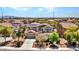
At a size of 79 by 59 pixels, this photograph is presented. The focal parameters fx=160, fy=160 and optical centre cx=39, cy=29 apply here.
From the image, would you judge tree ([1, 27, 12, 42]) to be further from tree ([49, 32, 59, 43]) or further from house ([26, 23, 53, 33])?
tree ([49, 32, 59, 43])

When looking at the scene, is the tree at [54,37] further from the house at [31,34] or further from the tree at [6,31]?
the tree at [6,31]

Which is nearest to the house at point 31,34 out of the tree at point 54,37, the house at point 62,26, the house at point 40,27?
the house at point 40,27

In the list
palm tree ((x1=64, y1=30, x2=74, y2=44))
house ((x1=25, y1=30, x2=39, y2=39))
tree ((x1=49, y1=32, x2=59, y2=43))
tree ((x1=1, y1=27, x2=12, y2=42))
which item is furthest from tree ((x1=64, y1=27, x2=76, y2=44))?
tree ((x1=1, y1=27, x2=12, y2=42))

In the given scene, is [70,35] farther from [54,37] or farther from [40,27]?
[40,27]

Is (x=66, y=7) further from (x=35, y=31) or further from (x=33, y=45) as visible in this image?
(x=33, y=45)

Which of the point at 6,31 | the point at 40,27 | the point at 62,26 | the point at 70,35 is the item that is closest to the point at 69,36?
the point at 70,35

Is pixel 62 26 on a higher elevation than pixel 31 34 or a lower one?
higher

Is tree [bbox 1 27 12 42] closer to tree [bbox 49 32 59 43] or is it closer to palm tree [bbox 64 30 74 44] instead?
tree [bbox 49 32 59 43]

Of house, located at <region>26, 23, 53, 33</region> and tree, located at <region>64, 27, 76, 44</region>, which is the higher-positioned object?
house, located at <region>26, 23, 53, 33</region>
